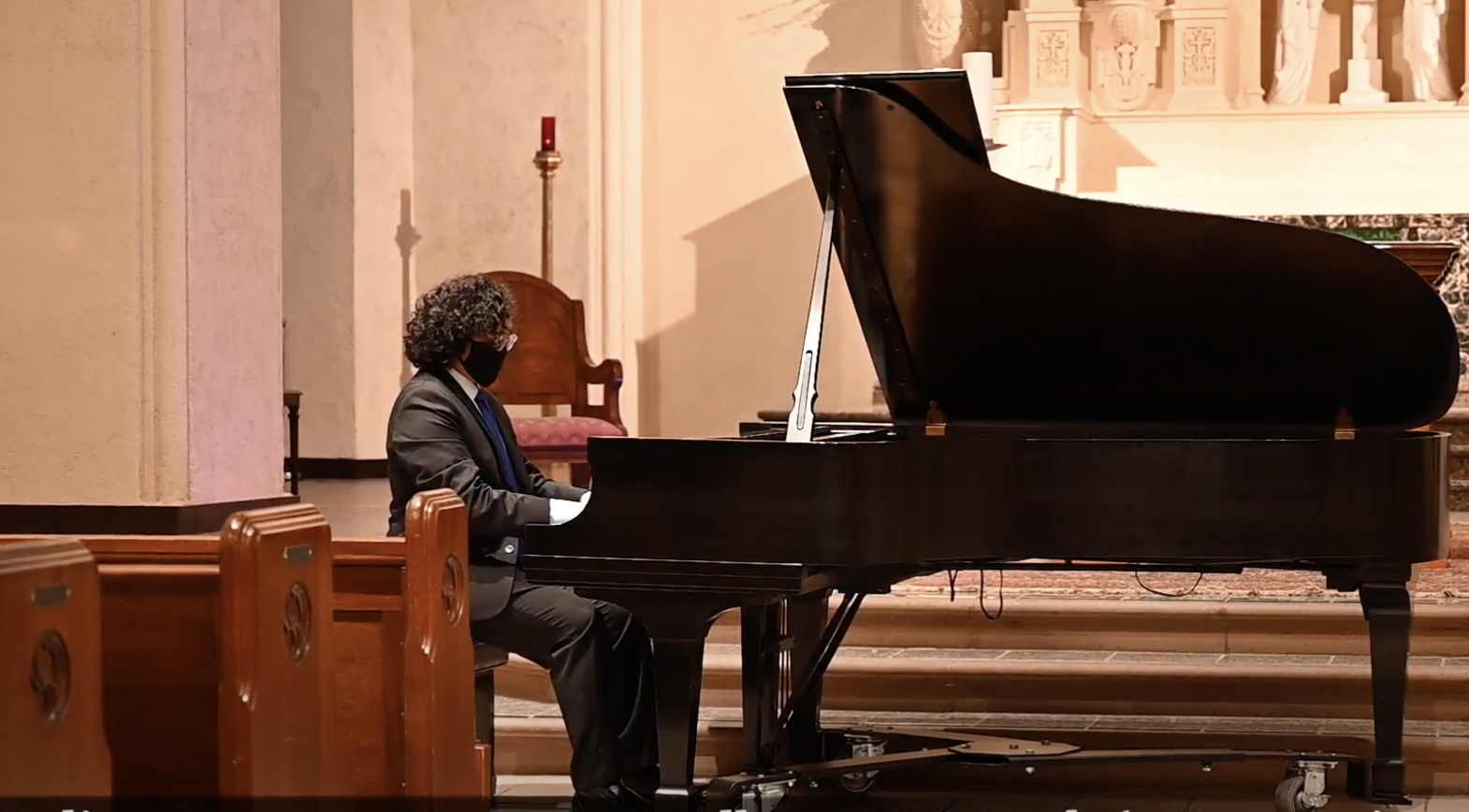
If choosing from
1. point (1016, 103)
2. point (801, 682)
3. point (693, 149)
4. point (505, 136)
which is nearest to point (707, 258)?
point (693, 149)

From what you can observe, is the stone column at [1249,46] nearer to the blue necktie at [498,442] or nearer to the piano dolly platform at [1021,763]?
the piano dolly platform at [1021,763]

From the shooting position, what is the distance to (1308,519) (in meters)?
3.66

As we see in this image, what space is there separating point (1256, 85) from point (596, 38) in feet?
9.85

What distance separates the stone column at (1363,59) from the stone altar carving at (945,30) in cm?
165

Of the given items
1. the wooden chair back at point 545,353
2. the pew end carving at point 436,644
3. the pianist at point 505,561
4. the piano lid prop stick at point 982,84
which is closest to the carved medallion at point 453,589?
the pew end carving at point 436,644

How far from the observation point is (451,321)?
3.98 meters

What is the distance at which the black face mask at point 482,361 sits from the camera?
4.04 meters

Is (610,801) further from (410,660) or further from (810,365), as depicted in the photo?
(410,660)

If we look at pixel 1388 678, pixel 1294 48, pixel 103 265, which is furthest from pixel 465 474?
pixel 1294 48

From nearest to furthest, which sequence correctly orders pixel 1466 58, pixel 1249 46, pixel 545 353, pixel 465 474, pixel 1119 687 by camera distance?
pixel 465 474 → pixel 1119 687 → pixel 545 353 → pixel 1466 58 → pixel 1249 46

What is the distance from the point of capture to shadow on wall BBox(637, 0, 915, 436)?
29.2 ft

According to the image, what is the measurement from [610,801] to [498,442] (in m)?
0.80

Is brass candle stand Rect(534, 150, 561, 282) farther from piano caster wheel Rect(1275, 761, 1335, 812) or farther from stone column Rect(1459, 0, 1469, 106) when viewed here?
piano caster wheel Rect(1275, 761, 1335, 812)

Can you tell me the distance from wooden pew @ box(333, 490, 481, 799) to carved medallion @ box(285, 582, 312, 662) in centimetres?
33
